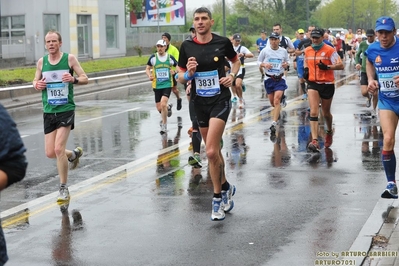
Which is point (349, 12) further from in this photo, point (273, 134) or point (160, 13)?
point (273, 134)

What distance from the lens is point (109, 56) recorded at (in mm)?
53062

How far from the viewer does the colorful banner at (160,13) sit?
218 feet

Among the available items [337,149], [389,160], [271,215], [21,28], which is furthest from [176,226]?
[21,28]

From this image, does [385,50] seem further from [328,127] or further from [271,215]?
[328,127]

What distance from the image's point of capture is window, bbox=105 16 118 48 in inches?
2123

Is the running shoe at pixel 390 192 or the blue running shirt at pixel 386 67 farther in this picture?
the blue running shirt at pixel 386 67

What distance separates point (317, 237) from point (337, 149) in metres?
5.42

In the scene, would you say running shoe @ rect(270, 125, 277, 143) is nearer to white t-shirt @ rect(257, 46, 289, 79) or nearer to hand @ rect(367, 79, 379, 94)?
white t-shirt @ rect(257, 46, 289, 79)

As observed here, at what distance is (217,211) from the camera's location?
8.26m

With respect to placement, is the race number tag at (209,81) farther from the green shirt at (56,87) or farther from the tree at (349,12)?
the tree at (349,12)

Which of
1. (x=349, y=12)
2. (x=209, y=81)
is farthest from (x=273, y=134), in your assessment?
(x=349, y=12)

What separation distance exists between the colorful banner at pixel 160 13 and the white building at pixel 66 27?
36.0 ft

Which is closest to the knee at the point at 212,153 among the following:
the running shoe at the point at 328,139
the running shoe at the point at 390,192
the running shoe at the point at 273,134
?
the running shoe at the point at 390,192

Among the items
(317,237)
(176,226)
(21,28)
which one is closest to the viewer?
(317,237)
